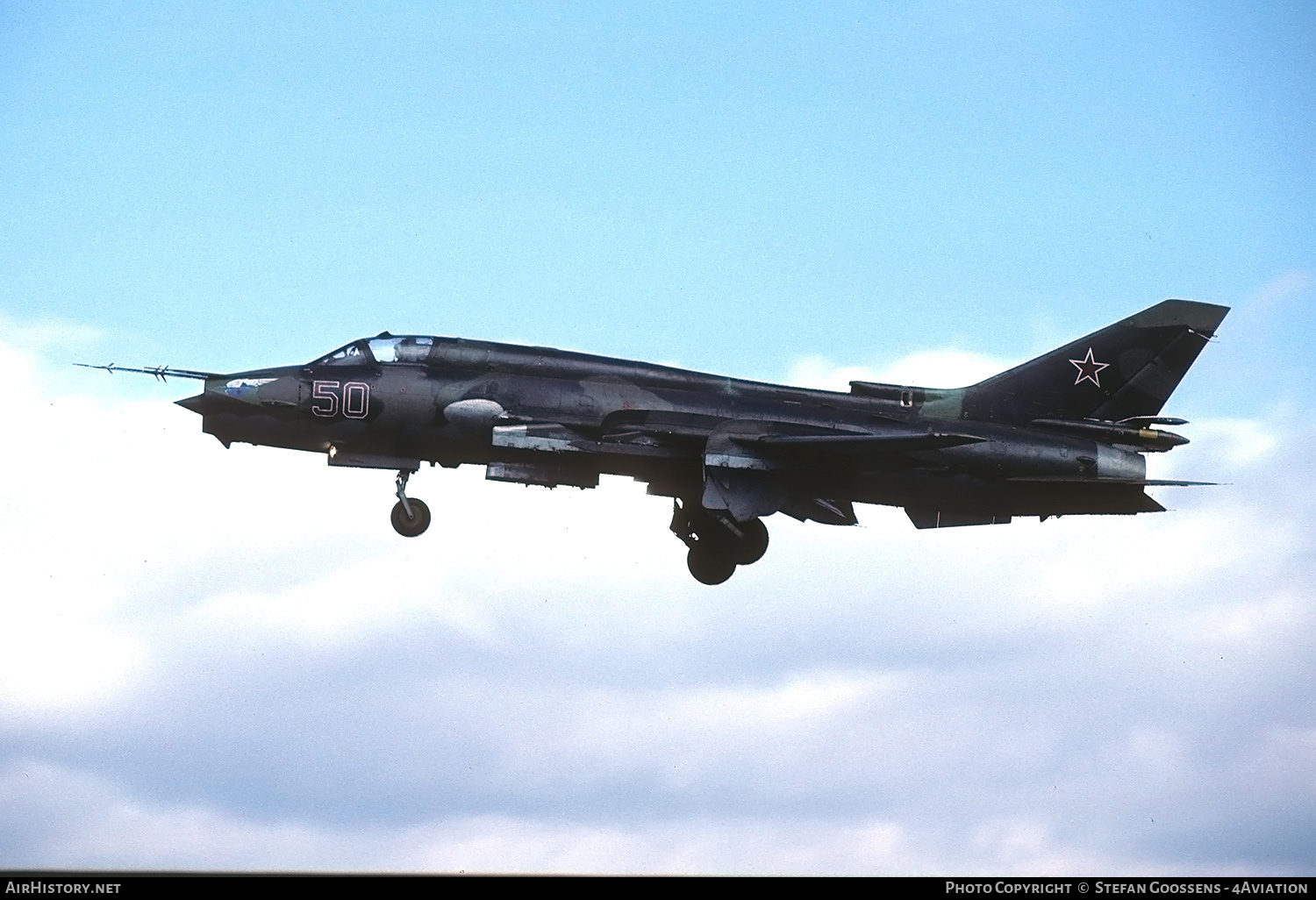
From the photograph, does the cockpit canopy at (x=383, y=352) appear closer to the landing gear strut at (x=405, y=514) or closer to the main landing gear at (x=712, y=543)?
the landing gear strut at (x=405, y=514)

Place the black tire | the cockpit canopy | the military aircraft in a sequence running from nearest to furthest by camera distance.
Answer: the military aircraft < the cockpit canopy < the black tire

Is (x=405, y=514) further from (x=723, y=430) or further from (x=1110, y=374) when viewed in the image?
(x=1110, y=374)

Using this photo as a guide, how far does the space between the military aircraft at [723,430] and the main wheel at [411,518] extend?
36mm

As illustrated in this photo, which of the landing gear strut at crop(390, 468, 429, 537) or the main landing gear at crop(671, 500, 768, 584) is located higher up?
the main landing gear at crop(671, 500, 768, 584)

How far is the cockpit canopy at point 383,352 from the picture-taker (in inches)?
1239

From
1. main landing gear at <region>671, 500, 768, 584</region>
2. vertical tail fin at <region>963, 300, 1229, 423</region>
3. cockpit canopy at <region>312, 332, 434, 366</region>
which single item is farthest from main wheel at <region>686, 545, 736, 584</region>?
cockpit canopy at <region>312, 332, 434, 366</region>

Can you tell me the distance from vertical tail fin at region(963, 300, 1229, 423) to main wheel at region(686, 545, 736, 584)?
5548 mm

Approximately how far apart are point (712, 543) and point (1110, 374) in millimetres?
8541

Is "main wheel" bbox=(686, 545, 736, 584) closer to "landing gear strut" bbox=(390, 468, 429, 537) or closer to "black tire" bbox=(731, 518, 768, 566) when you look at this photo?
"black tire" bbox=(731, 518, 768, 566)

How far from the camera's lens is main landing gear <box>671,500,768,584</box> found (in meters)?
34.1

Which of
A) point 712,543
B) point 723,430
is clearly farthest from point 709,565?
point 723,430

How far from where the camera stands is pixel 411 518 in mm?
31672
